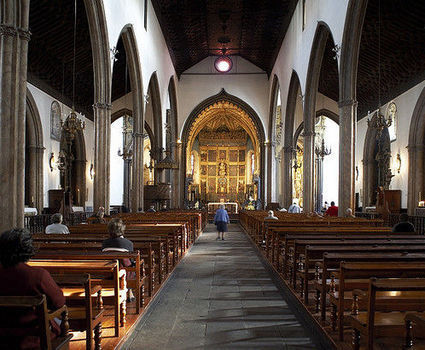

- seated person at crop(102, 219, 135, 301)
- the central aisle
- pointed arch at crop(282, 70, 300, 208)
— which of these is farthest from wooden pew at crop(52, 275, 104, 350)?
pointed arch at crop(282, 70, 300, 208)

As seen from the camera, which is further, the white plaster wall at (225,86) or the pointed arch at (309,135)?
the white plaster wall at (225,86)

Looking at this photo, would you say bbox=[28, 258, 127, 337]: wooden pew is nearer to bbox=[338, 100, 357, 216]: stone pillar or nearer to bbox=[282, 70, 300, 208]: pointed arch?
bbox=[338, 100, 357, 216]: stone pillar

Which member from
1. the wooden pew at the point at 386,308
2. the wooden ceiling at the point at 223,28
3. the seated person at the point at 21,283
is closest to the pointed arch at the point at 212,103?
the wooden ceiling at the point at 223,28

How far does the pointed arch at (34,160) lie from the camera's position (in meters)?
18.7

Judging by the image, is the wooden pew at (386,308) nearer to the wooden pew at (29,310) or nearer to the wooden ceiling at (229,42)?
the wooden pew at (29,310)

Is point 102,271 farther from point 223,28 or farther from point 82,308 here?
point 223,28

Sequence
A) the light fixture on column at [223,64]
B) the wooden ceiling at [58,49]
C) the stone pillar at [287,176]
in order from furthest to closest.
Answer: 1. the light fixture on column at [223,64]
2. the stone pillar at [287,176]
3. the wooden ceiling at [58,49]

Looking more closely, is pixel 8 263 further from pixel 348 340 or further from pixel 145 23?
pixel 145 23

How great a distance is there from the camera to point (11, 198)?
7.18m

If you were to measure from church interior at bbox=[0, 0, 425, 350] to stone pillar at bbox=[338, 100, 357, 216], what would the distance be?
5cm

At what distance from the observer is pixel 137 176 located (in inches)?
696

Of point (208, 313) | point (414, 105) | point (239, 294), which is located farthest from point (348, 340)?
point (414, 105)

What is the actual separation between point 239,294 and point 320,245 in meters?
1.40

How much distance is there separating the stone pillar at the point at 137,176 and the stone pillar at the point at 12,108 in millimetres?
10288
